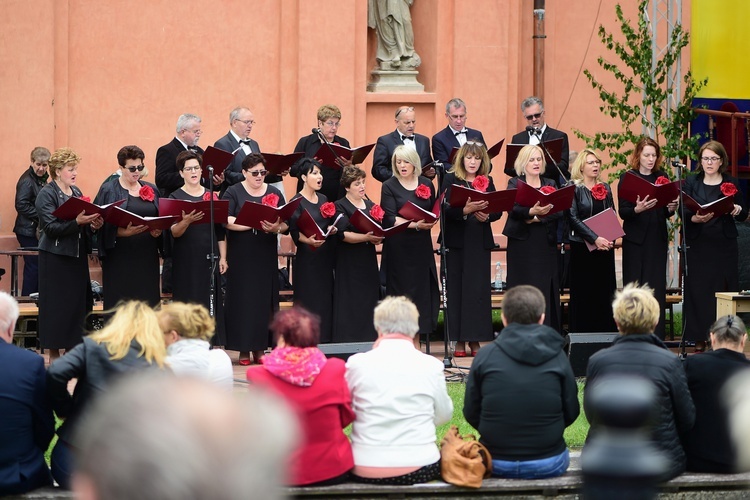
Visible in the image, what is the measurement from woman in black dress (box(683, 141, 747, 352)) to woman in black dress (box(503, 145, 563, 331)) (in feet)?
4.05

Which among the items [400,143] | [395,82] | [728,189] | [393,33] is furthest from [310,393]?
[393,33]

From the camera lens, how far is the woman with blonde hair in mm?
5820

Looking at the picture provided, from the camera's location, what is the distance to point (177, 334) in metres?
6.17

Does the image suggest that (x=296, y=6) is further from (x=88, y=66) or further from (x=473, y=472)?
(x=473, y=472)

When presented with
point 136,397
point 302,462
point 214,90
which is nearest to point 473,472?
point 302,462

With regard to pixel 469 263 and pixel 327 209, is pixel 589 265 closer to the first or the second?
pixel 469 263

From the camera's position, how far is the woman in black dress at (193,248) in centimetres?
1010

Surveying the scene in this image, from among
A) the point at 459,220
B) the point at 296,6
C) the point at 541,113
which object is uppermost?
the point at 296,6

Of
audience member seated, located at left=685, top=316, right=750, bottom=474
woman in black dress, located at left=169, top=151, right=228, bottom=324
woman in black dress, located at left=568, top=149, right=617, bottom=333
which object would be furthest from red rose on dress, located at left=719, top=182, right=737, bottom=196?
audience member seated, located at left=685, top=316, right=750, bottom=474

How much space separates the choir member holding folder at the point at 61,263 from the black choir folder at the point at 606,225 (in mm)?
4047

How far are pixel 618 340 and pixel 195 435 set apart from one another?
4.81 meters

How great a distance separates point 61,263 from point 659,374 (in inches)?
216

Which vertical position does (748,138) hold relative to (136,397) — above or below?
above

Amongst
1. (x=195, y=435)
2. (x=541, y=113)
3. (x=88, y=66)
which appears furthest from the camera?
(x=88, y=66)
